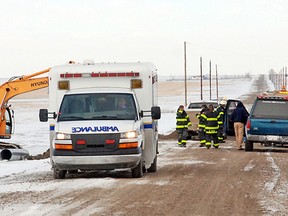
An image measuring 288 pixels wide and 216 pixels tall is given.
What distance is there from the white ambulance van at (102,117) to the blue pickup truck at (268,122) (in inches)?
306

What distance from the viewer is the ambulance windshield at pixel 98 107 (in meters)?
15.1

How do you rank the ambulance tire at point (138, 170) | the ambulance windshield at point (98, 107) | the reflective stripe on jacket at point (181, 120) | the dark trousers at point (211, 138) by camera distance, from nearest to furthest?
the ambulance tire at point (138, 170), the ambulance windshield at point (98, 107), the dark trousers at point (211, 138), the reflective stripe on jacket at point (181, 120)

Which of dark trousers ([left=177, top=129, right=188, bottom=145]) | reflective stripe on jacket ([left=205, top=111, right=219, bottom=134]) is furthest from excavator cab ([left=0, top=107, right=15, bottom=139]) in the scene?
reflective stripe on jacket ([left=205, top=111, right=219, bottom=134])

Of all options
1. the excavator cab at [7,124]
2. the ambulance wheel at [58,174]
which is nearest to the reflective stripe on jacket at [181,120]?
the excavator cab at [7,124]

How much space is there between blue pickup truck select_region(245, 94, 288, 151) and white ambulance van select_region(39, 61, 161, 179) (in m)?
7.77

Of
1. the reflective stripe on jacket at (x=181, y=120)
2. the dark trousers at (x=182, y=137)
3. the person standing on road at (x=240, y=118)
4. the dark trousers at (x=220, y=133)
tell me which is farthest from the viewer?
the dark trousers at (x=220, y=133)

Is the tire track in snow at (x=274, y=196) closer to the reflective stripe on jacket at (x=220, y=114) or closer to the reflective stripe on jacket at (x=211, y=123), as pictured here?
the reflective stripe on jacket at (x=211, y=123)

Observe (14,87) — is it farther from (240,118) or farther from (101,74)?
(101,74)

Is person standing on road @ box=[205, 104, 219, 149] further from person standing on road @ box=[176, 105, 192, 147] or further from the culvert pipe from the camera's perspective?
the culvert pipe

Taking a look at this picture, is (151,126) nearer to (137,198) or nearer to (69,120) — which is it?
(69,120)

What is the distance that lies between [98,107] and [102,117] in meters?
0.38

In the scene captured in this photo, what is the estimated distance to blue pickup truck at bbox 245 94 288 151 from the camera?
23469mm

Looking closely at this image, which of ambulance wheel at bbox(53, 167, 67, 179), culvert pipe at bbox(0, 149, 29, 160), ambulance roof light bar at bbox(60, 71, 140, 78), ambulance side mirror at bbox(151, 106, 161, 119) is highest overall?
ambulance roof light bar at bbox(60, 71, 140, 78)

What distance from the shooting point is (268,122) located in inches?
926
